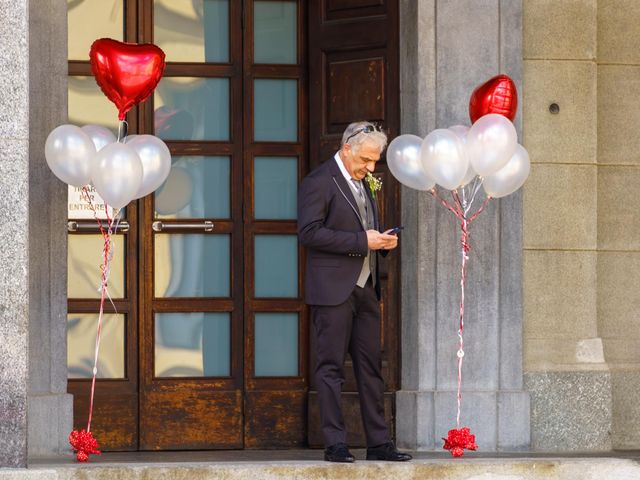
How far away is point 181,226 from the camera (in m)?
→ 10.9

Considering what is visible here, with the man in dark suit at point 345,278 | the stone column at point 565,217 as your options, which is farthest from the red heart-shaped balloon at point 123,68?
the stone column at point 565,217

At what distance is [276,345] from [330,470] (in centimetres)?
211

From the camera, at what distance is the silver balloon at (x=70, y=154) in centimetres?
907

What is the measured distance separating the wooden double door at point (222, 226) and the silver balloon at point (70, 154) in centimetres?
168

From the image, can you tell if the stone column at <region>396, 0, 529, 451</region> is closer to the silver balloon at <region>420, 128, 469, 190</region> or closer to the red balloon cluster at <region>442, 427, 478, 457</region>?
the red balloon cluster at <region>442, 427, 478, 457</region>

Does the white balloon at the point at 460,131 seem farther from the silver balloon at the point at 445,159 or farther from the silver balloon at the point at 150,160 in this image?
the silver balloon at the point at 150,160

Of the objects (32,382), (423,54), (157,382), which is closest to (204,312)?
(157,382)

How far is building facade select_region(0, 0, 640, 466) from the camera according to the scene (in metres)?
10.4

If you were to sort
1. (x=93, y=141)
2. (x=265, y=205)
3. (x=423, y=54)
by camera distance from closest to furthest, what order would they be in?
(x=93, y=141), (x=423, y=54), (x=265, y=205)

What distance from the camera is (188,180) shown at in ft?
36.1

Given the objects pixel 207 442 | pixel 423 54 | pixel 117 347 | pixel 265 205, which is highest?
pixel 423 54

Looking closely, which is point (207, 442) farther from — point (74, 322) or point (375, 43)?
point (375, 43)

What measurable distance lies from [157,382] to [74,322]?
704 mm

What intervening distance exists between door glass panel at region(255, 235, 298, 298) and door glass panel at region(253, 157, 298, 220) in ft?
0.56
